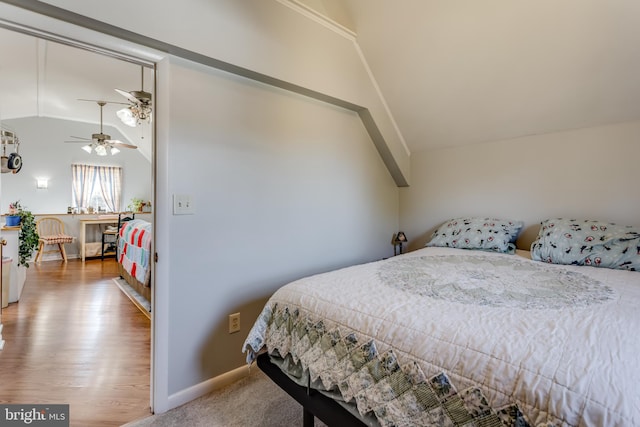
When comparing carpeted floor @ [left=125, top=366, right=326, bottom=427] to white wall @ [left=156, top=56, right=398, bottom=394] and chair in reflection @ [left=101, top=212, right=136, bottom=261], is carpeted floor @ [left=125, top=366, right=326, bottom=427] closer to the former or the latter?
white wall @ [left=156, top=56, right=398, bottom=394]

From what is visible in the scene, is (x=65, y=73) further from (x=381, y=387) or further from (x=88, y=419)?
(x=381, y=387)

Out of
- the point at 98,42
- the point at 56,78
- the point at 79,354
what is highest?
the point at 56,78

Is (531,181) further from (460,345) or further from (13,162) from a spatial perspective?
(13,162)

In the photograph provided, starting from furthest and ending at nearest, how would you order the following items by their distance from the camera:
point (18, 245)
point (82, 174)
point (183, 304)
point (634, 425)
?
point (82, 174)
point (18, 245)
point (183, 304)
point (634, 425)

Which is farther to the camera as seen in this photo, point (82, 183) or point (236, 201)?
point (82, 183)

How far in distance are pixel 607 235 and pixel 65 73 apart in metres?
5.52

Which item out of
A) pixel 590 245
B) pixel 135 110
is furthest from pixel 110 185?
pixel 590 245

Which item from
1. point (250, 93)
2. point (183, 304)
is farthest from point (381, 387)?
point (250, 93)

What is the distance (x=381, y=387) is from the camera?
995 millimetres

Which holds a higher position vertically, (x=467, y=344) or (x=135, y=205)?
(x=135, y=205)

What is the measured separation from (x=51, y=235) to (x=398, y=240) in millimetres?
6331

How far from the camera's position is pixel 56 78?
386 centimetres

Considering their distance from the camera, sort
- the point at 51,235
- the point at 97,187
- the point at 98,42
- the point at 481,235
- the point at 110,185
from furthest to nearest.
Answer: the point at 110,185 < the point at 97,187 < the point at 51,235 < the point at 481,235 < the point at 98,42

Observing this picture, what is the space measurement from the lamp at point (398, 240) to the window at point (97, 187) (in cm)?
625
